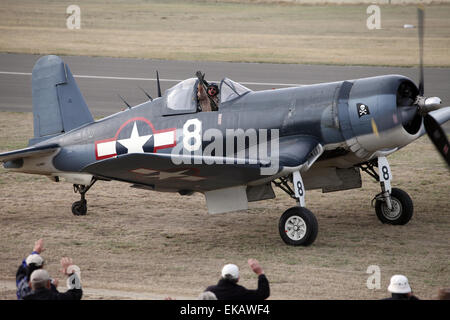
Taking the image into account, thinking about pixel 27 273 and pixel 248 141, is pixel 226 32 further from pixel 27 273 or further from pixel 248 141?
pixel 27 273

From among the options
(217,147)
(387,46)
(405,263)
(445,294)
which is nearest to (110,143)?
(217,147)

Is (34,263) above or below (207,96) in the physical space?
below

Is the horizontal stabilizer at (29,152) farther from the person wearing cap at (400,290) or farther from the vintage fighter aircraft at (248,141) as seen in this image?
the person wearing cap at (400,290)

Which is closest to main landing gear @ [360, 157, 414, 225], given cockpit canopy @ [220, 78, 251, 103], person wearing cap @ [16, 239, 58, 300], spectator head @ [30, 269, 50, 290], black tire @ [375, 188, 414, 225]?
black tire @ [375, 188, 414, 225]

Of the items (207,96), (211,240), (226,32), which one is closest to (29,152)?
(207,96)

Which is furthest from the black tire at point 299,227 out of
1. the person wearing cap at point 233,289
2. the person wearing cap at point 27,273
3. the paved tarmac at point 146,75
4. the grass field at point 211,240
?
the paved tarmac at point 146,75

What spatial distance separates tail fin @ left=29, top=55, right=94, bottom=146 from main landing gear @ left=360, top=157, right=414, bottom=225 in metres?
4.74

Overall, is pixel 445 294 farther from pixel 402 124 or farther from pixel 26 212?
pixel 26 212

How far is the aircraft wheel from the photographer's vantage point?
12391mm

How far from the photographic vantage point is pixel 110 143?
11.5 m

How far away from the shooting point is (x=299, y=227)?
10281 millimetres

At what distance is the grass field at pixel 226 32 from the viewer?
102 ft

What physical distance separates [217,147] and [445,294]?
5103 millimetres

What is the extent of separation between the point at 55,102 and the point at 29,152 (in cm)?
110
